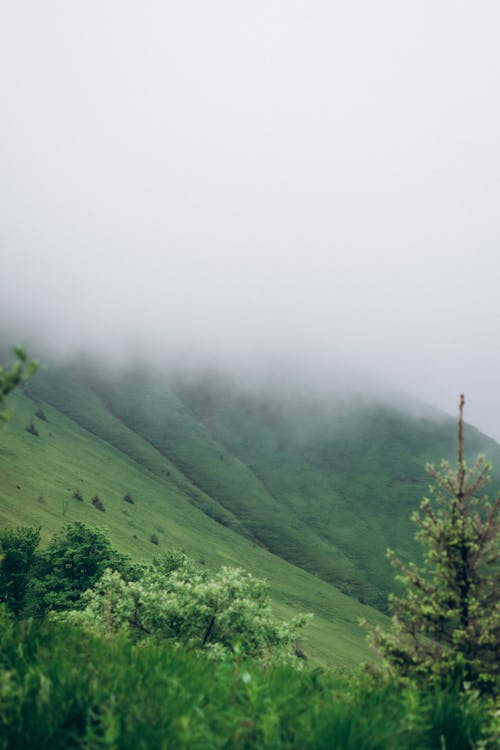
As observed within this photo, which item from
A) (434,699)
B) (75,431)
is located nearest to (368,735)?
(434,699)

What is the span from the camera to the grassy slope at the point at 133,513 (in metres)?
91.9

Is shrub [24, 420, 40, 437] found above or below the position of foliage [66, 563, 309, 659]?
below

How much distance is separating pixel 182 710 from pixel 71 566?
55.7 metres

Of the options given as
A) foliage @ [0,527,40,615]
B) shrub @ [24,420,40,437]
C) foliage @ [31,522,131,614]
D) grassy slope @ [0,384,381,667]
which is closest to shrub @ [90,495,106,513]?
grassy slope @ [0,384,381,667]

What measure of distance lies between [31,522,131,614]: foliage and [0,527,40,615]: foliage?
1.17 m

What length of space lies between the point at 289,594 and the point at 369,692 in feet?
491

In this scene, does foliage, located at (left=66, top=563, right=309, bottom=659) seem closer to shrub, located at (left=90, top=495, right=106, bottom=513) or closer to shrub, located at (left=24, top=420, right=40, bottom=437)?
shrub, located at (left=90, top=495, right=106, bottom=513)

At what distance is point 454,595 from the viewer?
10.4 metres

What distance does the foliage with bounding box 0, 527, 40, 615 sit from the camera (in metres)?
50.4

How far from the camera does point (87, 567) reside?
181 feet

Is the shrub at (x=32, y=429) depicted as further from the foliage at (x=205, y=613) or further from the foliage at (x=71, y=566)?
the foliage at (x=205, y=613)

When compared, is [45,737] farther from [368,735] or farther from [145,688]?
[368,735]

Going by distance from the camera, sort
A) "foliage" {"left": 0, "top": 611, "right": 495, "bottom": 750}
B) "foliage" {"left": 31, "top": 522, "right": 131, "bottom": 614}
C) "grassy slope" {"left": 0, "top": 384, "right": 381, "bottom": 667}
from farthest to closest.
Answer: "grassy slope" {"left": 0, "top": 384, "right": 381, "bottom": 667}, "foliage" {"left": 31, "top": 522, "right": 131, "bottom": 614}, "foliage" {"left": 0, "top": 611, "right": 495, "bottom": 750}

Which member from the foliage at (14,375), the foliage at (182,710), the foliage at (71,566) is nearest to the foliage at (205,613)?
the foliage at (182,710)
